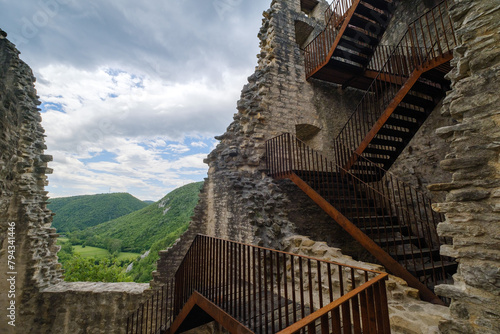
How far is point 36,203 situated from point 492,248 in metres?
9.07

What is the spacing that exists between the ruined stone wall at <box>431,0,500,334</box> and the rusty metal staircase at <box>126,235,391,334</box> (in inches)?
33.1

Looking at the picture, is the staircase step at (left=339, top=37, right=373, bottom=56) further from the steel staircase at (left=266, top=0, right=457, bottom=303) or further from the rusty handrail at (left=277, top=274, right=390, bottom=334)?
the rusty handrail at (left=277, top=274, right=390, bottom=334)

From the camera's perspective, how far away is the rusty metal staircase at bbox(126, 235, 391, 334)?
1786mm

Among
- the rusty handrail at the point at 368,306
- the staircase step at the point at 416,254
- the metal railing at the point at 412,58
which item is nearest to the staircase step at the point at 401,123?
the metal railing at the point at 412,58

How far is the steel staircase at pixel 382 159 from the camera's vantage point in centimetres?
404

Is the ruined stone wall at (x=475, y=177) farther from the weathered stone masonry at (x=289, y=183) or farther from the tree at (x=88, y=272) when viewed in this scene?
the tree at (x=88, y=272)

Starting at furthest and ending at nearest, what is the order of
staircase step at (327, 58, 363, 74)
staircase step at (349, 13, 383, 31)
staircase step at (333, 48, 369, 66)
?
staircase step at (327, 58, 363, 74)
staircase step at (333, 48, 369, 66)
staircase step at (349, 13, 383, 31)

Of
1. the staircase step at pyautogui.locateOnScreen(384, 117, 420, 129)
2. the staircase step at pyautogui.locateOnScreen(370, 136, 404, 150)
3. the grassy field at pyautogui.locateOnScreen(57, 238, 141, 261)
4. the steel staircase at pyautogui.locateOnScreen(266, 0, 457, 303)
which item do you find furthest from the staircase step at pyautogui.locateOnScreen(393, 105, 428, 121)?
the grassy field at pyautogui.locateOnScreen(57, 238, 141, 261)

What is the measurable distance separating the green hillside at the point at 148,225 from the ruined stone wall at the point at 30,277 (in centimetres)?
1301

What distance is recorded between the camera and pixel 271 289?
102 inches

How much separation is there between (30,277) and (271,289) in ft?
22.6

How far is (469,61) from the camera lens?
2.33 m

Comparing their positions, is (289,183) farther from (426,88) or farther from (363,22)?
(363,22)

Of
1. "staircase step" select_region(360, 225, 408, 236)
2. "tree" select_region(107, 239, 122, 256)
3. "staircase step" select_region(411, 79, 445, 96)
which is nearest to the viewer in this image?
"staircase step" select_region(360, 225, 408, 236)
